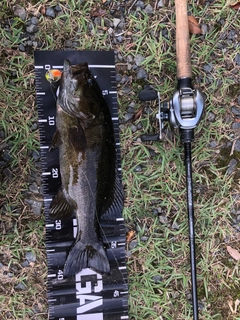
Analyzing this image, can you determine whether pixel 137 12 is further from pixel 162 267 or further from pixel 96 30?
pixel 162 267

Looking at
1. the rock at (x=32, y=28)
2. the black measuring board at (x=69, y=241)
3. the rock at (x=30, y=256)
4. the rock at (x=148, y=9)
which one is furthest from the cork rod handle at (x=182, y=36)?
the rock at (x=30, y=256)

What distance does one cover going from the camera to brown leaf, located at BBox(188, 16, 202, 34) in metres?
3.11

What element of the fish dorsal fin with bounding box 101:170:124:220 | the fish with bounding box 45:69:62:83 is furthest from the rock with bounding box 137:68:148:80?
the fish dorsal fin with bounding box 101:170:124:220

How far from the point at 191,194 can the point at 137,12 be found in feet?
5.35

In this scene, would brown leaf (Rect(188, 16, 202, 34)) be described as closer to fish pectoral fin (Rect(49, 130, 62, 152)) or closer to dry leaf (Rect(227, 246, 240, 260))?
fish pectoral fin (Rect(49, 130, 62, 152))

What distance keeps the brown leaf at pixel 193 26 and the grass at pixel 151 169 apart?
0.19ft

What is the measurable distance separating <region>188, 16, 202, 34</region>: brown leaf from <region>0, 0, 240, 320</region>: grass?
2.3 inches

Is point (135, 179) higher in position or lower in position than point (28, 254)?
higher

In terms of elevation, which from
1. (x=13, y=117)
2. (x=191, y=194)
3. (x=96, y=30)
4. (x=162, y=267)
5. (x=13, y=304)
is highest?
(x=96, y=30)

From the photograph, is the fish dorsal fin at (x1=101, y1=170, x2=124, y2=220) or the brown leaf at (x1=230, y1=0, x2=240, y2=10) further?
the brown leaf at (x1=230, y1=0, x2=240, y2=10)

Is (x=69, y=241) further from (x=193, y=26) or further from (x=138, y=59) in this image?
(x=193, y=26)

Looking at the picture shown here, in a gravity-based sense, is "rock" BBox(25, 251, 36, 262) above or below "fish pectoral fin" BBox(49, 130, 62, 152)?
below

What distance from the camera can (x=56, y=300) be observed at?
9.68 feet

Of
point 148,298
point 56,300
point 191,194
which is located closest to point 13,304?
point 56,300
